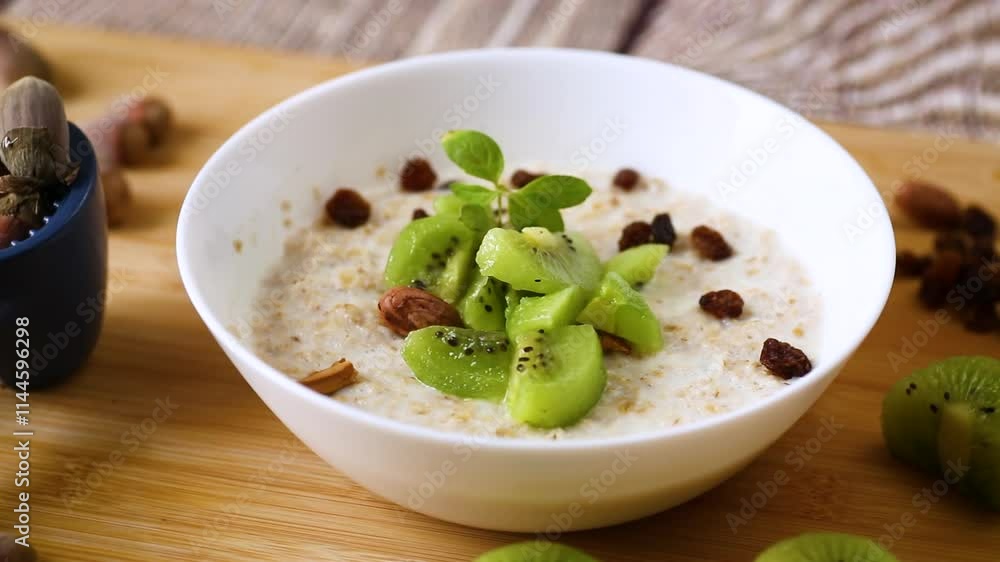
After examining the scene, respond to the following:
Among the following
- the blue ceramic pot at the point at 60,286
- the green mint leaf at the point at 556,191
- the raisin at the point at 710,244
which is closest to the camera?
the blue ceramic pot at the point at 60,286

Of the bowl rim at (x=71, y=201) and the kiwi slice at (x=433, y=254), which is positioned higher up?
the kiwi slice at (x=433, y=254)

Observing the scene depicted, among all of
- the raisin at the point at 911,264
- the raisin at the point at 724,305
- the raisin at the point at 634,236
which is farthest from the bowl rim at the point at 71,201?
the raisin at the point at 911,264

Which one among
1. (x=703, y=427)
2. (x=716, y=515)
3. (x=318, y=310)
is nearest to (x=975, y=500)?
(x=716, y=515)

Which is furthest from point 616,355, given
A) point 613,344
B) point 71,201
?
point 71,201

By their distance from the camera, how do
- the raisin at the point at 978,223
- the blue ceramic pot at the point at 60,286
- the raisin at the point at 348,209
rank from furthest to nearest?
the raisin at the point at 978,223 < the raisin at the point at 348,209 < the blue ceramic pot at the point at 60,286

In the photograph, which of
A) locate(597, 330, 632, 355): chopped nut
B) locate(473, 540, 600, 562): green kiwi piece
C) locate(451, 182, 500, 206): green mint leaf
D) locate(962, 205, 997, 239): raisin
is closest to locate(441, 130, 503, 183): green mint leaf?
locate(451, 182, 500, 206): green mint leaf

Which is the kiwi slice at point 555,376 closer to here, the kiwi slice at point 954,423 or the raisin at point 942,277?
the kiwi slice at point 954,423
